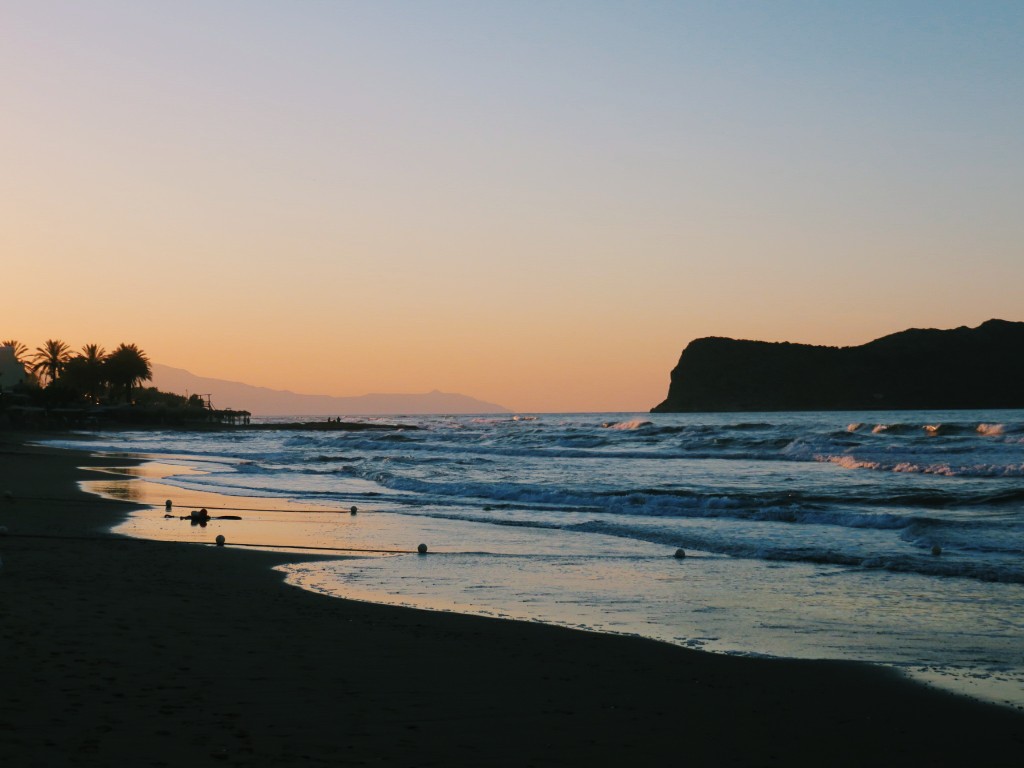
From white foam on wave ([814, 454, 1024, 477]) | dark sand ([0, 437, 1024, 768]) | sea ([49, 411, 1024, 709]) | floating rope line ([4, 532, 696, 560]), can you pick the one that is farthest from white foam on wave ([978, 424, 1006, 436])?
dark sand ([0, 437, 1024, 768])

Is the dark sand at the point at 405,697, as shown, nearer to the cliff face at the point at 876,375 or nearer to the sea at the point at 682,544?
the sea at the point at 682,544

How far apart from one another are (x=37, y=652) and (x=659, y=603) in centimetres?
701

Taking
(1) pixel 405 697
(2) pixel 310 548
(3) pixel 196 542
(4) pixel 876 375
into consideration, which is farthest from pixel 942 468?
(4) pixel 876 375

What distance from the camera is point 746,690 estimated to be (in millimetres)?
7703

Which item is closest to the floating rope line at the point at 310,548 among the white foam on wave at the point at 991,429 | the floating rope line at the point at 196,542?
the floating rope line at the point at 196,542

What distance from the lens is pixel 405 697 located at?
697cm

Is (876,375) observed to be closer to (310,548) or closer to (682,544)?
(682,544)

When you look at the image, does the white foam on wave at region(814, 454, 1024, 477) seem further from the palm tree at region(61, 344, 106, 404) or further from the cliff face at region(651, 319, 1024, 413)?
the cliff face at region(651, 319, 1024, 413)

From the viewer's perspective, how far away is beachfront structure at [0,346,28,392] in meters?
96.5

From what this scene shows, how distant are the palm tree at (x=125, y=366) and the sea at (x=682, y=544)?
265ft

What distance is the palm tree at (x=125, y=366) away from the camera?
115562 mm

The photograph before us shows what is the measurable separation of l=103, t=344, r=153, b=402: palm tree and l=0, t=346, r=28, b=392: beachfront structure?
14.8 m

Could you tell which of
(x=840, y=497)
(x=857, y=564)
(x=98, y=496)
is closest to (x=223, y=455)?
(x=98, y=496)

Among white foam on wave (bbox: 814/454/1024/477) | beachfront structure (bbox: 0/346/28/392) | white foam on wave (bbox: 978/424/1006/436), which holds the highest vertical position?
beachfront structure (bbox: 0/346/28/392)
